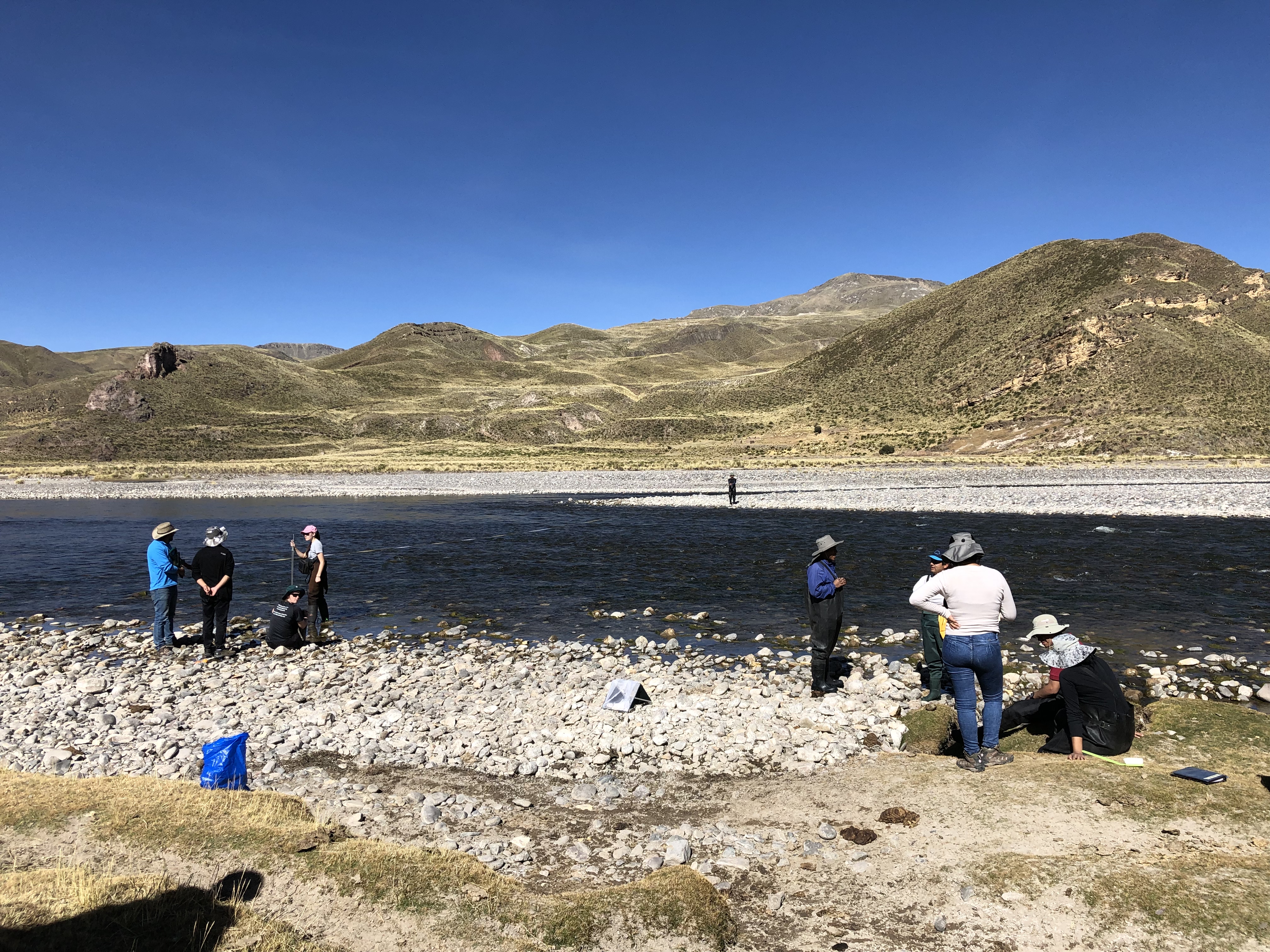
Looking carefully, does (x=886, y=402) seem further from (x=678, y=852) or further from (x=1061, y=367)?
(x=678, y=852)

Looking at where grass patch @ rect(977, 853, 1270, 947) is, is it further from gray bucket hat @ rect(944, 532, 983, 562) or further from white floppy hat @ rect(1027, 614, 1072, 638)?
gray bucket hat @ rect(944, 532, 983, 562)

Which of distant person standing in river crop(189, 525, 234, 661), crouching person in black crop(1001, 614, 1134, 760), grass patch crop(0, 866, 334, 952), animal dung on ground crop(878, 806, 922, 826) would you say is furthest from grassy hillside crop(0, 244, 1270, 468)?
grass patch crop(0, 866, 334, 952)

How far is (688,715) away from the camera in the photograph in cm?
1023

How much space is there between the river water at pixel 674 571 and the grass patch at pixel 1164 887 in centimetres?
863

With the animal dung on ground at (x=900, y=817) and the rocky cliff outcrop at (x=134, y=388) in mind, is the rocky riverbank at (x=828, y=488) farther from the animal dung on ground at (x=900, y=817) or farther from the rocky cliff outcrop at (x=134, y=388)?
the rocky cliff outcrop at (x=134, y=388)

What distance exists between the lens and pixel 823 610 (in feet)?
36.3

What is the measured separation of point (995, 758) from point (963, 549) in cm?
226

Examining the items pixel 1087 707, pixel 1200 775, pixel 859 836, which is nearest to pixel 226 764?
pixel 859 836

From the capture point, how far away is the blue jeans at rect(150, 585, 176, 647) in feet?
46.3

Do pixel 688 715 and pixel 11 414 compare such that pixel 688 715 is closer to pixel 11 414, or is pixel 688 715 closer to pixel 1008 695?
pixel 1008 695

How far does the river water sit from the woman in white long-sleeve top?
20.8 feet

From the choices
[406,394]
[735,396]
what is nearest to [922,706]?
[735,396]

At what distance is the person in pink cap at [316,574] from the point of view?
47.5 ft

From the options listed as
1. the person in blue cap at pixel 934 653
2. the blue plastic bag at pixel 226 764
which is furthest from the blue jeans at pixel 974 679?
the blue plastic bag at pixel 226 764
